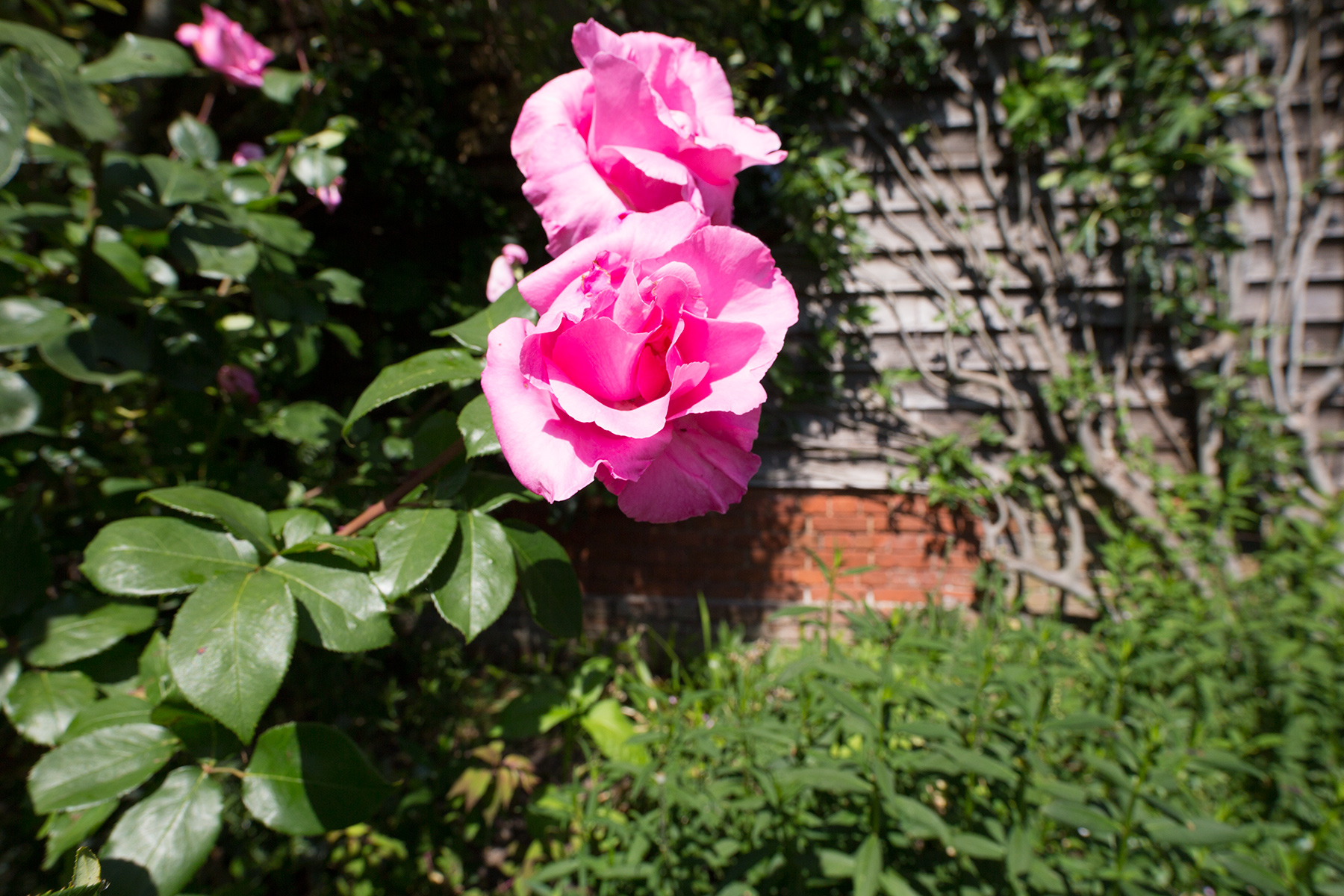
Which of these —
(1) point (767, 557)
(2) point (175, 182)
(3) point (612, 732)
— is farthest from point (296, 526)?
(1) point (767, 557)

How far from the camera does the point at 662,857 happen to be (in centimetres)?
122

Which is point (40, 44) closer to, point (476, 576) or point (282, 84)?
point (282, 84)

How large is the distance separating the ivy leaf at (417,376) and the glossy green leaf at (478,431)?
0.11 feet

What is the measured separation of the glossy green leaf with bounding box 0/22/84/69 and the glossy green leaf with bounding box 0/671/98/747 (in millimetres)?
792

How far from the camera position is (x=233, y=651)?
1.68 feet

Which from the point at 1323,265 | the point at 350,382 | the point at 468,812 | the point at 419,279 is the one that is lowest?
the point at 468,812

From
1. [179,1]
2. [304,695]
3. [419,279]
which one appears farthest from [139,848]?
[419,279]

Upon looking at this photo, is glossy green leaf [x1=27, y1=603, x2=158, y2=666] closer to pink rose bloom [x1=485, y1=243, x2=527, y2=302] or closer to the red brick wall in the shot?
pink rose bloom [x1=485, y1=243, x2=527, y2=302]

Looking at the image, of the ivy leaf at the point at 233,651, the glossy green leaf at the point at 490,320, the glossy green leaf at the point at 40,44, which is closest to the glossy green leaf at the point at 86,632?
the ivy leaf at the point at 233,651

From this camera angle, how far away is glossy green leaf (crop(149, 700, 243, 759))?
0.62 m

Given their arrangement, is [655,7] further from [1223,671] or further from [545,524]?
[1223,671]

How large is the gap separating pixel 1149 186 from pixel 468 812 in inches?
144

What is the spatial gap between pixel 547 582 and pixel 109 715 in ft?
1.76

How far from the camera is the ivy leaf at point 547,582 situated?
0.63m
